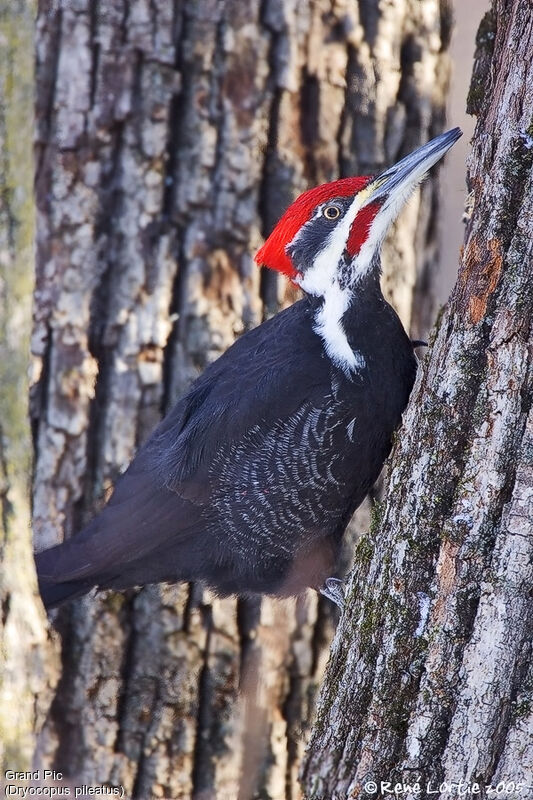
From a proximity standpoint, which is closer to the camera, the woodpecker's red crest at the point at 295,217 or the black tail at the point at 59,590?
the woodpecker's red crest at the point at 295,217

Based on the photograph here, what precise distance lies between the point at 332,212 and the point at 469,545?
1343mm

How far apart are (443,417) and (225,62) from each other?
1863 millimetres

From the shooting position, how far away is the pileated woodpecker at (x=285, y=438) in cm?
299

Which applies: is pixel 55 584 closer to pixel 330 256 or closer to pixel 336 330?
pixel 336 330

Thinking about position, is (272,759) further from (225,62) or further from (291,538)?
(225,62)

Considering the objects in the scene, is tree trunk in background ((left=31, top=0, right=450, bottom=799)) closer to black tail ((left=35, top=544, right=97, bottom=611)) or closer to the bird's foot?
black tail ((left=35, top=544, right=97, bottom=611))

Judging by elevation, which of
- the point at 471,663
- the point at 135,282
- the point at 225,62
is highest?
the point at 225,62

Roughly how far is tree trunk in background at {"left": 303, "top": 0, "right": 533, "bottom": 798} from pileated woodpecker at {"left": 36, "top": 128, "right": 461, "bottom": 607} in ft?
1.70

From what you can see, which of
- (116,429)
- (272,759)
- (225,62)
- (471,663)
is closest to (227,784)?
(272,759)

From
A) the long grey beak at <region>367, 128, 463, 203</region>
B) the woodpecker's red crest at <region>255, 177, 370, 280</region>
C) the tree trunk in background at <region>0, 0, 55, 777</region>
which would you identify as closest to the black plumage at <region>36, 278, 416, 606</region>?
the woodpecker's red crest at <region>255, 177, 370, 280</region>

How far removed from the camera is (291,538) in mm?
3166

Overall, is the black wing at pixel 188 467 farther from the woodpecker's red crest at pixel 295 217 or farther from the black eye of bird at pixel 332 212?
the black eye of bird at pixel 332 212

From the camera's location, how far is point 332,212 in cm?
316

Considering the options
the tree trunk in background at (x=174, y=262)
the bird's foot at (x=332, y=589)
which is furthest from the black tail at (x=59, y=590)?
the bird's foot at (x=332, y=589)
